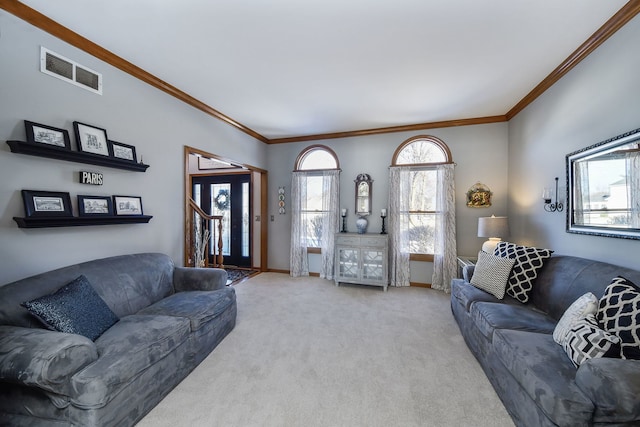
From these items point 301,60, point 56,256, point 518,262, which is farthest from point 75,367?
point 518,262

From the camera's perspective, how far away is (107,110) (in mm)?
2391

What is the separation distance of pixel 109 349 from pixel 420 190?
4447mm

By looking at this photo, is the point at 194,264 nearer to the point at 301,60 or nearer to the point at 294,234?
the point at 294,234

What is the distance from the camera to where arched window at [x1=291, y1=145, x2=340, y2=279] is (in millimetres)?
4880

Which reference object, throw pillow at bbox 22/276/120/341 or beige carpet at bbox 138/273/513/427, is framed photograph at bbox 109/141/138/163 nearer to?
throw pillow at bbox 22/276/120/341

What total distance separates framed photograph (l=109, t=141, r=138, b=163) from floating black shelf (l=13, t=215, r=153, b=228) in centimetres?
60

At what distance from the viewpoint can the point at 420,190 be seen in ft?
14.5

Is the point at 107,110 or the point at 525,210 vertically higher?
the point at 107,110

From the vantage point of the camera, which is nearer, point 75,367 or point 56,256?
point 75,367

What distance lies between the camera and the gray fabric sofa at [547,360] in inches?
43.6

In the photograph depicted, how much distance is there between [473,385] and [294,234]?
367 cm

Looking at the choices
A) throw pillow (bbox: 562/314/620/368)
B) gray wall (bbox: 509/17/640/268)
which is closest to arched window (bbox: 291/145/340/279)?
gray wall (bbox: 509/17/640/268)

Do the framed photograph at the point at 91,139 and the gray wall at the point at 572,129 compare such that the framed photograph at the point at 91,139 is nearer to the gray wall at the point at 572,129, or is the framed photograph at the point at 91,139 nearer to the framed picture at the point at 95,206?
the framed picture at the point at 95,206

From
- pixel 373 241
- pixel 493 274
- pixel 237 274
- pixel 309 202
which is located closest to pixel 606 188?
pixel 493 274
